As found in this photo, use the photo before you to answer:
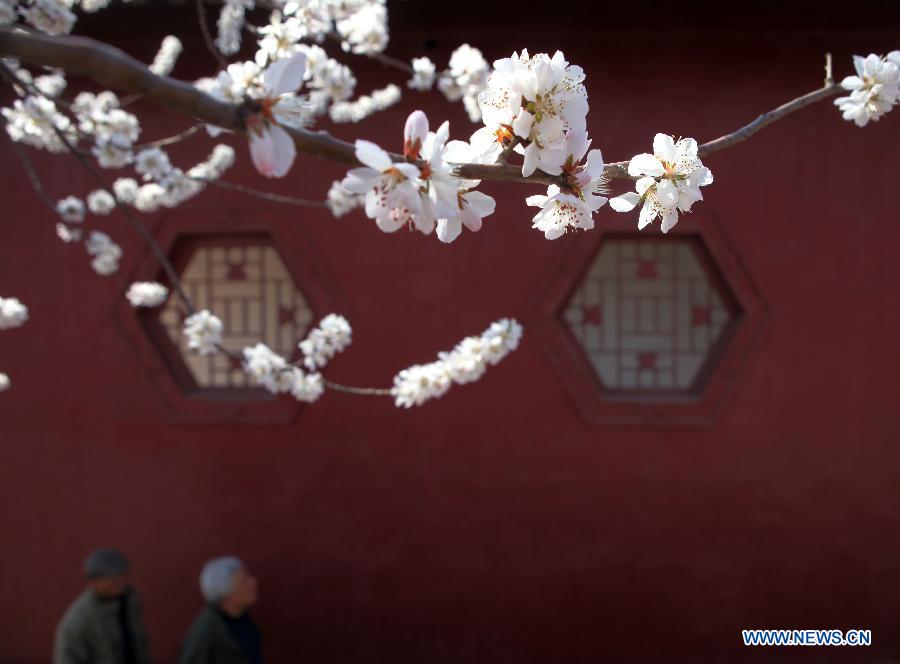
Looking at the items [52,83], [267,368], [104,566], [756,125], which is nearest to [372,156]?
[756,125]

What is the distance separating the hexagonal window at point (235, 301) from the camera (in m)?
3.16

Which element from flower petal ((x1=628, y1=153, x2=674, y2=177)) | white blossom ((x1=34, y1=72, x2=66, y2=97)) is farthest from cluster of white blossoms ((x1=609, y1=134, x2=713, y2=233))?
white blossom ((x1=34, y1=72, x2=66, y2=97))

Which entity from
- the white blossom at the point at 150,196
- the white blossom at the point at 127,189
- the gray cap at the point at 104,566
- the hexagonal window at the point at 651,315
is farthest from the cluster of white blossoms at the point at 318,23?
the gray cap at the point at 104,566

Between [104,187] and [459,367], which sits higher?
[104,187]

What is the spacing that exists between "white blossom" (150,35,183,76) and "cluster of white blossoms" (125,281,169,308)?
798 mm

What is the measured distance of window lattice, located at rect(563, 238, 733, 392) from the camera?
119 inches

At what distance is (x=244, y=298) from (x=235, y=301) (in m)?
0.04

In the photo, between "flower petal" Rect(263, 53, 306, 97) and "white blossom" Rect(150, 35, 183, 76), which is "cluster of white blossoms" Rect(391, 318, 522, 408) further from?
"white blossom" Rect(150, 35, 183, 76)

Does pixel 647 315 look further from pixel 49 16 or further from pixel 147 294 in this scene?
pixel 49 16

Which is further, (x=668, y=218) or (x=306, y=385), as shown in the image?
(x=306, y=385)

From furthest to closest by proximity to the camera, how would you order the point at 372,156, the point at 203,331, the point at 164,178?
1. the point at 164,178
2. the point at 203,331
3. the point at 372,156

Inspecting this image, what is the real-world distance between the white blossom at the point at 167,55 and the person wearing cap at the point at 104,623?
1782 mm

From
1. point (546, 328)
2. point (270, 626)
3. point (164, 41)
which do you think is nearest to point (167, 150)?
point (164, 41)

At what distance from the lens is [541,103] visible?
32.7 inches
